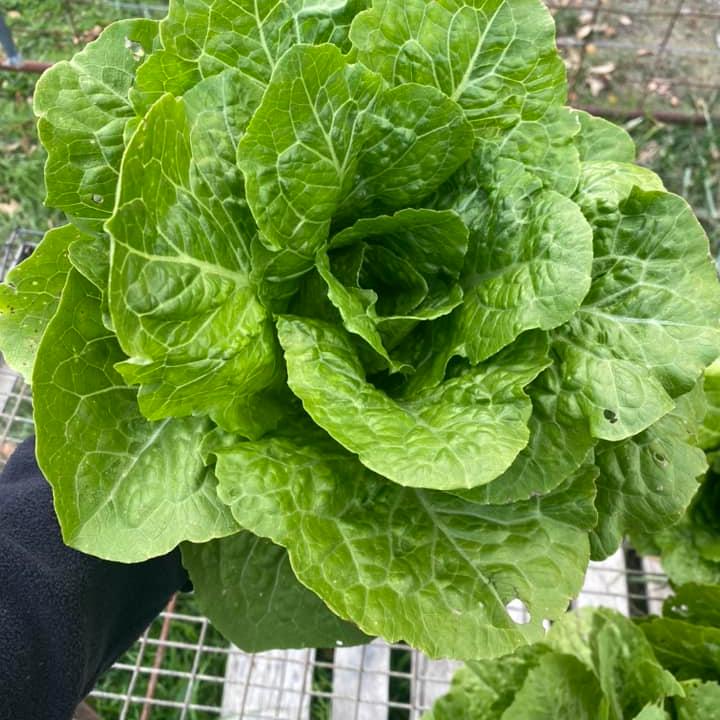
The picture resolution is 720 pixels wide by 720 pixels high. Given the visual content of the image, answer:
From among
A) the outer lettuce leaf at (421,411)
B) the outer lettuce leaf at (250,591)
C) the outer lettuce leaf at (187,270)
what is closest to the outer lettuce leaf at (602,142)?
the outer lettuce leaf at (421,411)

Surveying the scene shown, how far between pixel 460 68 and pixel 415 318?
0.32m

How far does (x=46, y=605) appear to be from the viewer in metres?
0.95

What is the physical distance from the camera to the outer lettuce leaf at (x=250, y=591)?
3.52 ft

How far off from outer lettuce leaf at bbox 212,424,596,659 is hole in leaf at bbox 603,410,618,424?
0.40ft

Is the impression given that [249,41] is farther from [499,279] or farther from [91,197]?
[499,279]

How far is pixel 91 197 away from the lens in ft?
2.88

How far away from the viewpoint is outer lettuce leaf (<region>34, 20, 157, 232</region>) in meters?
0.87

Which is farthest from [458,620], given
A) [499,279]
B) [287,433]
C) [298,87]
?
[298,87]

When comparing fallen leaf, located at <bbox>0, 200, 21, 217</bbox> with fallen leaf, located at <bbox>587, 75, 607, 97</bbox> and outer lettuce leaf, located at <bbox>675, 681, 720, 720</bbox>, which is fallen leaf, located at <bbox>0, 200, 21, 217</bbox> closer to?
fallen leaf, located at <bbox>587, 75, 607, 97</bbox>

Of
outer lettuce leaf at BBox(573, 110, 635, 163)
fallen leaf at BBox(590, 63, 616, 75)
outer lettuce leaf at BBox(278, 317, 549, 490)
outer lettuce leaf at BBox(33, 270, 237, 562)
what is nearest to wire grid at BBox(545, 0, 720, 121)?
fallen leaf at BBox(590, 63, 616, 75)

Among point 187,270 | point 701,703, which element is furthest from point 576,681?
point 187,270

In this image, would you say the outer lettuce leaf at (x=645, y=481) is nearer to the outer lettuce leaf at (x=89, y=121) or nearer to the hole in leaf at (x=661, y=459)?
the hole in leaf at (x=661, y=459)

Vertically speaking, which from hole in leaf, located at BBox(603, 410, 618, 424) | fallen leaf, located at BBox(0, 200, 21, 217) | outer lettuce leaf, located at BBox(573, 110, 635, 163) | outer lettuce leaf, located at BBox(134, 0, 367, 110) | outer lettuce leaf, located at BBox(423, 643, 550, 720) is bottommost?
outer lettuce leaf, located at BBox(423, 643, 550, 720)

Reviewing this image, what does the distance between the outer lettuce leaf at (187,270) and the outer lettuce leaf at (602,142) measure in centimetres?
51
